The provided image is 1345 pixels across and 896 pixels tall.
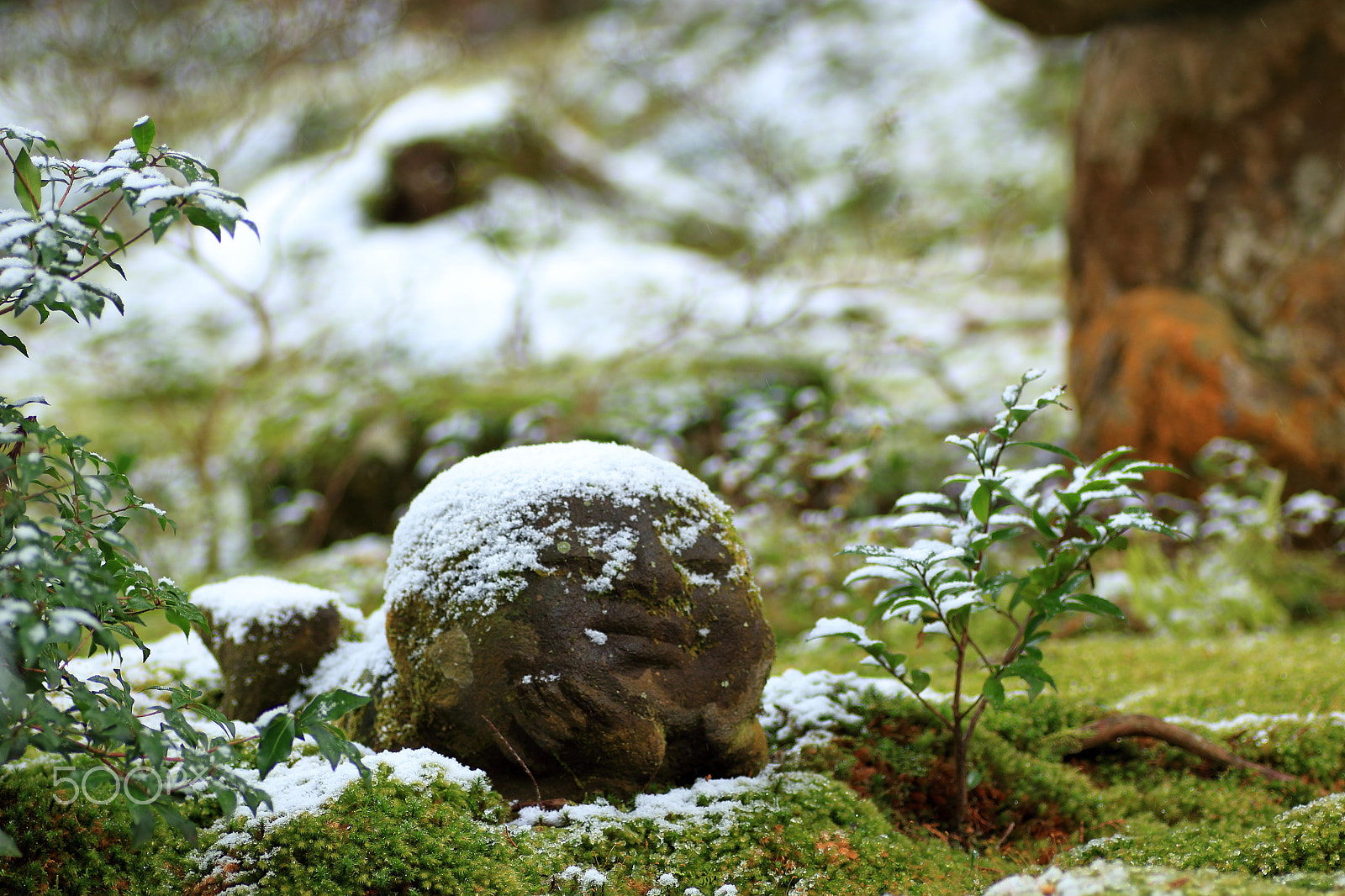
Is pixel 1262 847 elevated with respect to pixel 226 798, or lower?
lower

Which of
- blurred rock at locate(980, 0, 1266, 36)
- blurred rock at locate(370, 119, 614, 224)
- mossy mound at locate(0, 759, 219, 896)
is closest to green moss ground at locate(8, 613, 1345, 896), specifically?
mossy mound at locate(0, 759, 219, 896)

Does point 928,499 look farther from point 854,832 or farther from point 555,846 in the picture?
point 555,846

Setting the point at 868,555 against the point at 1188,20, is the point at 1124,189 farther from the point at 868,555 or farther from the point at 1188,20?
the point at 868,555

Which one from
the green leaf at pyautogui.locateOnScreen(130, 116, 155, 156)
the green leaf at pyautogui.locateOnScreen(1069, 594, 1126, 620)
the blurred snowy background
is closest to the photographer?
the green leaf at pyautogui.locateOnScreen(130, 116, 155, 156)

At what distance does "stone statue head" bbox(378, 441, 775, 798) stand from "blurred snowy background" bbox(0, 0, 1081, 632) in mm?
2237

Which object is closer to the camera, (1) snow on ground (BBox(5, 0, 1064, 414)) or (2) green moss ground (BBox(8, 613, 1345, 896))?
(2) green moss ground (BBox(8, 613, 1345, 896))

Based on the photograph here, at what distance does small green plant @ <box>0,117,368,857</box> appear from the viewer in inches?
56.5

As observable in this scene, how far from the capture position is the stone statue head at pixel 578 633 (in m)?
2.17

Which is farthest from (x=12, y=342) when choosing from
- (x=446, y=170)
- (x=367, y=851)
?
(x=446, y=170)

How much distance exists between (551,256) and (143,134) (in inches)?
381

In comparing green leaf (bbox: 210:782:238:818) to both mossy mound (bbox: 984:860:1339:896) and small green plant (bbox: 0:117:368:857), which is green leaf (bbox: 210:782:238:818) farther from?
mossy mound (bbox: 984:860:1339:896)

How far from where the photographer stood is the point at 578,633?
2178mm

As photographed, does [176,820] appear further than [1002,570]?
No

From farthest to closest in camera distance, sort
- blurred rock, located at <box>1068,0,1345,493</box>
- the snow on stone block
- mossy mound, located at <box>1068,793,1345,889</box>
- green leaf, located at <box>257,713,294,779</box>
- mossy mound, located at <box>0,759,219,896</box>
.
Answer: blurred rock, located at <box>1068,0,1345,493</box> → the snow on stone block → mossy mound, located at <box>1068,793,1345,889</box> → mossy mound, located at <box>0,759,219,896</box> → green leaf, located at <box>257,713,294,779</box>
